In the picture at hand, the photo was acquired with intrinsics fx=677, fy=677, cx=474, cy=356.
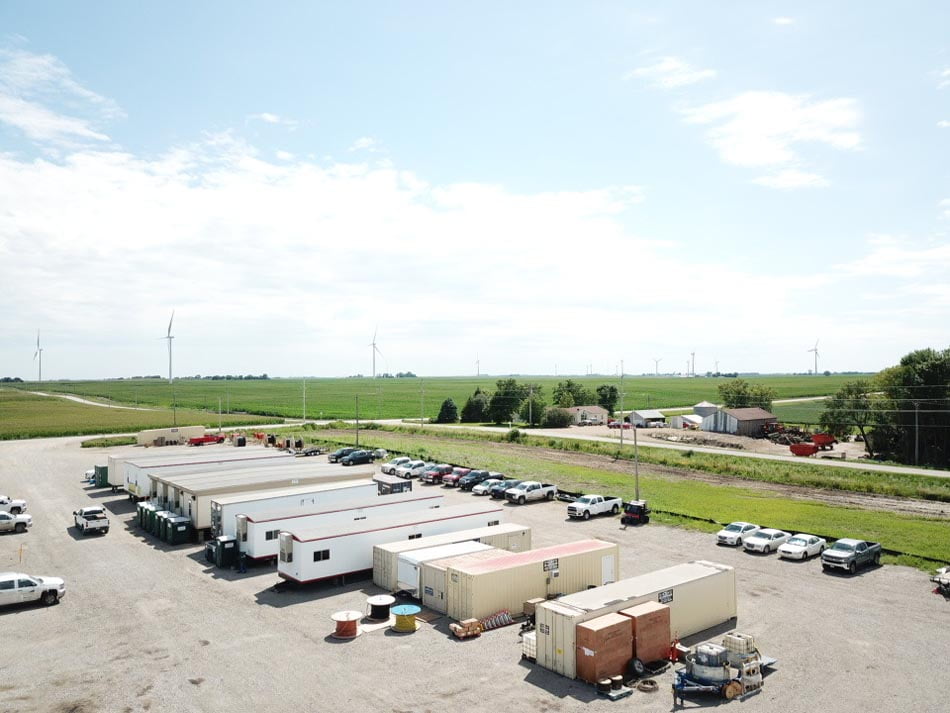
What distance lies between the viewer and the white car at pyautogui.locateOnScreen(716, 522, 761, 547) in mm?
39656

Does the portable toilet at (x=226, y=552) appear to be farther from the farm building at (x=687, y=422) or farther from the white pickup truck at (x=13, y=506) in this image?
the farm building at (x=687, y=422)

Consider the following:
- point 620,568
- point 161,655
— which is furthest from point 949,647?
point 161,655

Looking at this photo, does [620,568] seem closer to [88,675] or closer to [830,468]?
[88,675]

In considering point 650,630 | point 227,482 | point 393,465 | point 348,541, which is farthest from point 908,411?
point 227,482

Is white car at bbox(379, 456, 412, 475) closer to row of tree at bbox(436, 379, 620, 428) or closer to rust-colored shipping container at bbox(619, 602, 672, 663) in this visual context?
rust-colored shipping container at bbox(619, 602, 672, 663)

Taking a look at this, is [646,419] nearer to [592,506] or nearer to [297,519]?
[592,506]

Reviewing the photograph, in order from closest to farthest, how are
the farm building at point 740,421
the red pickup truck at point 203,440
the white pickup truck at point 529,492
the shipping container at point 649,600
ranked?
the shipping container at point 649,600 < the white pickup truck at point 529,492 < the red pickup truck at point 203,440 < the farm building at point 740,421

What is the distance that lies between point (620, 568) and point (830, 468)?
4440 centimetres

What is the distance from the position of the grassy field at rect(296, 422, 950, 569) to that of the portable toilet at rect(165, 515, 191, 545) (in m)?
29.5

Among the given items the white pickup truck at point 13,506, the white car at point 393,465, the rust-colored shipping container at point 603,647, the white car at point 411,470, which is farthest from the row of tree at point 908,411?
the white pickup truck at point 13,506

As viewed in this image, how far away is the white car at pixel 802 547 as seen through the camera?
3694 centimetres

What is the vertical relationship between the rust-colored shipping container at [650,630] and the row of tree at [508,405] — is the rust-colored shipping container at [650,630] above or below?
below

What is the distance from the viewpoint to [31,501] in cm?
5500

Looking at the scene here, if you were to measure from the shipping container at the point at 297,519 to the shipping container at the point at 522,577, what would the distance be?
10073 mm
